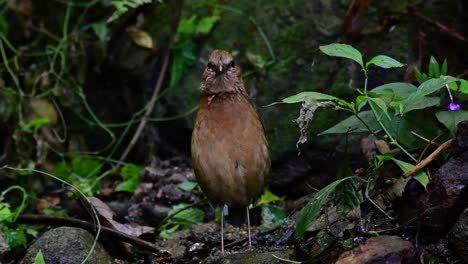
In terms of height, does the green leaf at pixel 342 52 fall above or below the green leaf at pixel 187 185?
above

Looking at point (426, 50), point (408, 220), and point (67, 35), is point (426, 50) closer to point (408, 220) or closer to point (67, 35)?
point (408, 220)

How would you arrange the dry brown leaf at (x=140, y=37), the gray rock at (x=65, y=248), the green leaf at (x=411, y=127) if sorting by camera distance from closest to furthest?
the green leaf at (x=411, y=127) → the gray rock at (x=65, y=248) → the dry brown leaf at (x=140, y=37)

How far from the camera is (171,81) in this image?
617 centimetres

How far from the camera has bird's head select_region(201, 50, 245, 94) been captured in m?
4.30

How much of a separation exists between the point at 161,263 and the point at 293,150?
1561 mm

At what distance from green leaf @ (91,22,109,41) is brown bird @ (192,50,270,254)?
2.16m

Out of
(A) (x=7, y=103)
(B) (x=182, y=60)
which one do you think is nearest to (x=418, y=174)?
(B) (x=182, y=60)

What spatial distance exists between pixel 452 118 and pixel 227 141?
1.28 m

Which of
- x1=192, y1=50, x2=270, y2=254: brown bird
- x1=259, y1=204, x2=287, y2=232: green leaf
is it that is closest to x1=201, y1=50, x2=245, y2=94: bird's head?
x1=192, y1=50, x2=270, y2=254: brown bird

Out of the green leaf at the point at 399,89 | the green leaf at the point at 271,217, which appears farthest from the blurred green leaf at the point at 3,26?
the green leaf at the point at 399,89

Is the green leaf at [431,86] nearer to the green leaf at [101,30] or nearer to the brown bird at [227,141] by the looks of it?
the brown bird at [227,141]

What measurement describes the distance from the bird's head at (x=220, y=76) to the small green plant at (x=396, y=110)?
81cm

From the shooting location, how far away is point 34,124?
227 inches

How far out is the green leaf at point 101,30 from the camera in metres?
6.27
